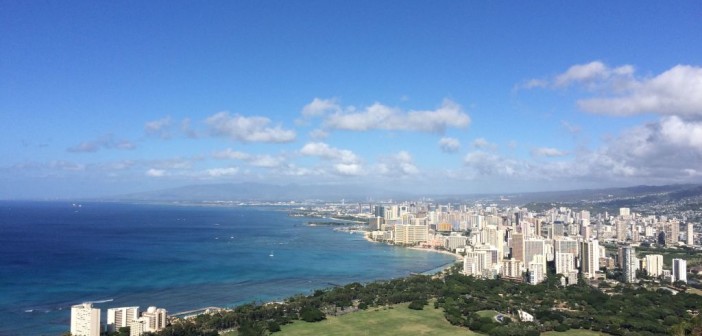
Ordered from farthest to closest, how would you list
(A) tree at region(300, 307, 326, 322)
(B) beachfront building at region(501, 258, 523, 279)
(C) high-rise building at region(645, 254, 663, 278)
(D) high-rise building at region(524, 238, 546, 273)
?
(D) high-rise building at region(524, 238, 546, 273) < (B) beachfront building at region(501, 258, 523, 279) < (C) high-rise building at region(645, 254, 663, 278) < (A) tree at region(300, 307, 326, 322)

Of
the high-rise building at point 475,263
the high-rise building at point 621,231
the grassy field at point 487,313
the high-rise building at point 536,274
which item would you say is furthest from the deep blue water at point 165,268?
the high-rise building at point 621,231

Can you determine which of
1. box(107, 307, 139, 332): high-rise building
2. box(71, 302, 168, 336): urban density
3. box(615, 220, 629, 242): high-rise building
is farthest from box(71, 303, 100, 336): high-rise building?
box(615, 220, 629, 242): high-rise building

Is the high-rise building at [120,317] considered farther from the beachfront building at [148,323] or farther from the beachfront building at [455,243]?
the beachfront building at [455,243]

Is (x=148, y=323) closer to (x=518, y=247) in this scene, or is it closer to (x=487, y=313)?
(x=487, y=313)

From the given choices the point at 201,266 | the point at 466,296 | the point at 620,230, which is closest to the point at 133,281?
the point at 201,266

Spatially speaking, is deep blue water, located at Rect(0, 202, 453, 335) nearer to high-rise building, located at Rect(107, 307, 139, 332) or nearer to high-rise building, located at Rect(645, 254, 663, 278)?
high-rise building, located at Rect(107, 307, 139, 332)

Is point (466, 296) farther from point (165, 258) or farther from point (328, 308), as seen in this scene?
point (165, 258)
